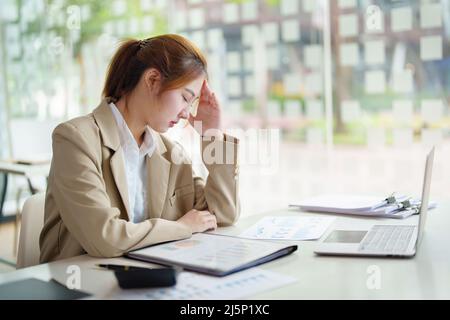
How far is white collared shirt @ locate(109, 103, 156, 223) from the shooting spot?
1.79 metres

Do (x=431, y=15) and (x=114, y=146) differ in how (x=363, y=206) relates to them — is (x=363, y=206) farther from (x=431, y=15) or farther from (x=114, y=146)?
(x=431, y=15)

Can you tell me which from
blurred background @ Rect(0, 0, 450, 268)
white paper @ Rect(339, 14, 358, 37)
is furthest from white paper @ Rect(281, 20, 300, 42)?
white paper @ Rect(339, 14, 358, 37)

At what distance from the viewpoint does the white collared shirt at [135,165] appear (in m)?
1.79

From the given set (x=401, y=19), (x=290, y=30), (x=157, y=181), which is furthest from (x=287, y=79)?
(x=157, y=181)

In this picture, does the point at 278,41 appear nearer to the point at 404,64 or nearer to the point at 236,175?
the point at 404,64

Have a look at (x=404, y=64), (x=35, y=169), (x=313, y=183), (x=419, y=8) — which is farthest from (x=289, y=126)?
(x=35, y=169)

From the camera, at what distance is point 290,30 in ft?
14.4

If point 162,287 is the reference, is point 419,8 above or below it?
above

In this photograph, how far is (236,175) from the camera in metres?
1.93

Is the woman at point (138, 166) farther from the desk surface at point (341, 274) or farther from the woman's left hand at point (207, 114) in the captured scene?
the desk surface at point (341, 274)

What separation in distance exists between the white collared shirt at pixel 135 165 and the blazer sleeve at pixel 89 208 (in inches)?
6.8

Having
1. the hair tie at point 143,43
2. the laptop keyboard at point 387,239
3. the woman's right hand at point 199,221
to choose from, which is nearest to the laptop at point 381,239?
the laptop keyboard at point 387,239

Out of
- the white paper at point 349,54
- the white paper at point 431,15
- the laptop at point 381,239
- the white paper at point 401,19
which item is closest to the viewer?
the laptop at point 381,239
